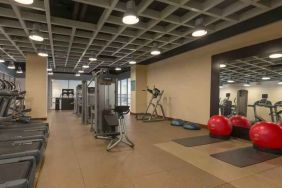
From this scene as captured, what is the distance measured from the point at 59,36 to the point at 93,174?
480 centimetres


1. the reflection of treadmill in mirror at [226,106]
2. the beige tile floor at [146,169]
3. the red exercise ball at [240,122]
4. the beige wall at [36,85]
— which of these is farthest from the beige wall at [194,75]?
the beige wall at [36,85]

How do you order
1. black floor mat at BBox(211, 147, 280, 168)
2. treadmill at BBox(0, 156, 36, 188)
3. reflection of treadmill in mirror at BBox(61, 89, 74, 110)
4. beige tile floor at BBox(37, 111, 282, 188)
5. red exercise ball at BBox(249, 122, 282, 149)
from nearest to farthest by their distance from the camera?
treadmill at BBox(0, 156, 36, 188), beige tile floor at BBox(37, 111, 282, 188), black floor mat at BBox(211, 147, 280, 168), red exercise ball at BBox(249, 122, 282, 149), reflection of treadmill in mirror at BBox(61, 89, 74, 110)

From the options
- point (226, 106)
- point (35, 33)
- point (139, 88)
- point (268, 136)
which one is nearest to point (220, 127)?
point (268, 136)

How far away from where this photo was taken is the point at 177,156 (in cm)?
355

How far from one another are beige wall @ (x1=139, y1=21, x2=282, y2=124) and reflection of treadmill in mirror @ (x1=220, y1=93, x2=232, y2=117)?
2.55 feet

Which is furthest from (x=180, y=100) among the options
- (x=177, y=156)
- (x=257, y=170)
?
(x=257, y=170)

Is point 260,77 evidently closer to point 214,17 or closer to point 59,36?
point 214,17

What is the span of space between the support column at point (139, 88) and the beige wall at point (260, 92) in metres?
4.96

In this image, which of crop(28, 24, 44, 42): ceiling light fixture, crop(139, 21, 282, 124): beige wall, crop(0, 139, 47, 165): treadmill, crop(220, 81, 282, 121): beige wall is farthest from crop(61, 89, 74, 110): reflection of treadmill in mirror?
crop(220, 81, 282, 121): beige wall

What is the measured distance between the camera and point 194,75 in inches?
276

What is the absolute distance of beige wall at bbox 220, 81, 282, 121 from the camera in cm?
495

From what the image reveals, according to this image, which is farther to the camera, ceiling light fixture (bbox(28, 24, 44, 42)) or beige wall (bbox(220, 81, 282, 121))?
beige wall (bbox(220, 81, 282, 121))

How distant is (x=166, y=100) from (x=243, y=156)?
5419 millimetres

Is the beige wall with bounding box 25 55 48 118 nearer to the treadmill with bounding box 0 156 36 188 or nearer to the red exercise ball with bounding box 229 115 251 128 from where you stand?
the treadmill with bounding box 0 156 36 188
